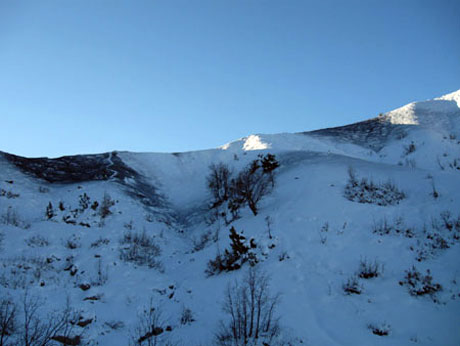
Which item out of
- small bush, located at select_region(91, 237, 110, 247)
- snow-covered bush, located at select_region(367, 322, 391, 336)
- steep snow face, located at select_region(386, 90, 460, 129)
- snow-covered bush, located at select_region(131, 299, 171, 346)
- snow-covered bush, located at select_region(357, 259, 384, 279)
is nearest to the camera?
snow-covered bush, located at select_region(367, 322, 391, 336)

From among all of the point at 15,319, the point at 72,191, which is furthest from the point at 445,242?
the point at 72,191

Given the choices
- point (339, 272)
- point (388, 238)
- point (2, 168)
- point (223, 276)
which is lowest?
point (223, 276)

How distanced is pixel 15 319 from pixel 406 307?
7.97 meters

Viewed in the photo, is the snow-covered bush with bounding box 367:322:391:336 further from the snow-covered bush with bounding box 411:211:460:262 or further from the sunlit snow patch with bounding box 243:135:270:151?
the sunlit snow patch with bounding box 243:135:270:151

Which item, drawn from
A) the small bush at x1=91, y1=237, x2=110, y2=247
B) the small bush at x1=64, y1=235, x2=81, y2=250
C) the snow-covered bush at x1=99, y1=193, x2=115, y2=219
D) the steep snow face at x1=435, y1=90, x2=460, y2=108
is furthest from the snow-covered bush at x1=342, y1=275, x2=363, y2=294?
the steep snow face at x1=435, y1=90, x2=460, y2=108

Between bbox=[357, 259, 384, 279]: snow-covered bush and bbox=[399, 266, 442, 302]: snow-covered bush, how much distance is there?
1.91ft

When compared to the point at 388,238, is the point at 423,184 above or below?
above

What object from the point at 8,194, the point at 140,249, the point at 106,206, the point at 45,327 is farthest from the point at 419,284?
the point at 8,194

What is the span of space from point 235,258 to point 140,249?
4.68 metres

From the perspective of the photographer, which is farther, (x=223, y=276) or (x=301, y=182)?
(x=301, y=182)

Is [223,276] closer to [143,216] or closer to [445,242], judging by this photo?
[445,242]

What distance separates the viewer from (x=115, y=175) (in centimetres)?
2150

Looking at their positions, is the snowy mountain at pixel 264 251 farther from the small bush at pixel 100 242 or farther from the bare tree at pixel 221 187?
the bare tree at pixel 221 187

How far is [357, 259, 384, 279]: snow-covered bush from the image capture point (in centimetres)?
659
